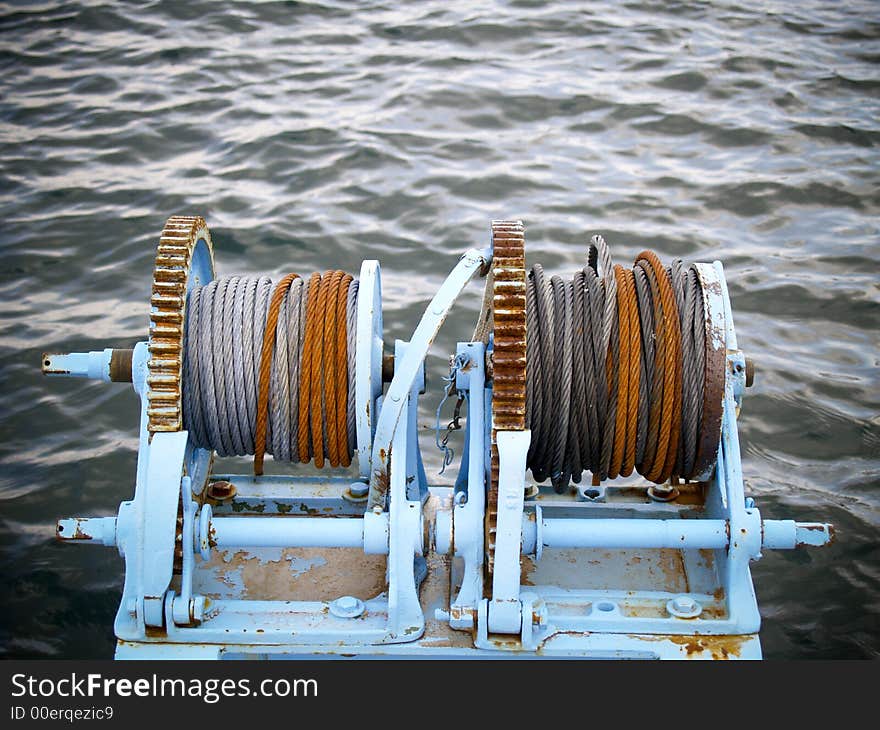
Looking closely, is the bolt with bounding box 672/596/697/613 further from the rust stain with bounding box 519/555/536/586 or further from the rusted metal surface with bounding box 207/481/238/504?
the rusted metal surface with bounding box 207/481/238/504

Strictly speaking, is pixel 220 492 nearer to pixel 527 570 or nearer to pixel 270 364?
pixel 270 364

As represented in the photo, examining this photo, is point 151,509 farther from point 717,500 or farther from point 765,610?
point 765,610

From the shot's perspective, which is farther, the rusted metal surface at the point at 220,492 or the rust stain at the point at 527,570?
the rusted metal surface at the point at 220,492

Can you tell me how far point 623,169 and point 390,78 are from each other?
2513 mm

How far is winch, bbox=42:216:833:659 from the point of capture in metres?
4.05

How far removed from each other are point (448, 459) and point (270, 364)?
80 centimetres

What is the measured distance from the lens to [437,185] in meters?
9.02

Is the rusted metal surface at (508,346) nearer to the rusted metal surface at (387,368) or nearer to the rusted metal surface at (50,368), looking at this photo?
the rusted metal surface at (387,368)

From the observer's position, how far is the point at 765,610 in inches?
213

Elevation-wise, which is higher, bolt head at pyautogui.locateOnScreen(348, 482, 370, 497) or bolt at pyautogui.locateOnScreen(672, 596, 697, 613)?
bolt at pyautogui.locateOnScreen(672, 596, 697, 613)

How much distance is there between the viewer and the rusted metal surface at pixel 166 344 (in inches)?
162

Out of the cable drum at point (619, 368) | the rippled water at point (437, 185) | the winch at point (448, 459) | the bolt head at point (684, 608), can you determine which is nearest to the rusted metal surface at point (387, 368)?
the winch at point (448, 459)

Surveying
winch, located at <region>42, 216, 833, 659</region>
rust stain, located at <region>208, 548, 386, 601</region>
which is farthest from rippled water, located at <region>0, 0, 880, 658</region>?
winch, located at <region>42, 216, 833, 659</region>

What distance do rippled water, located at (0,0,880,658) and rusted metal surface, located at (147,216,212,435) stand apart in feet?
5.12
